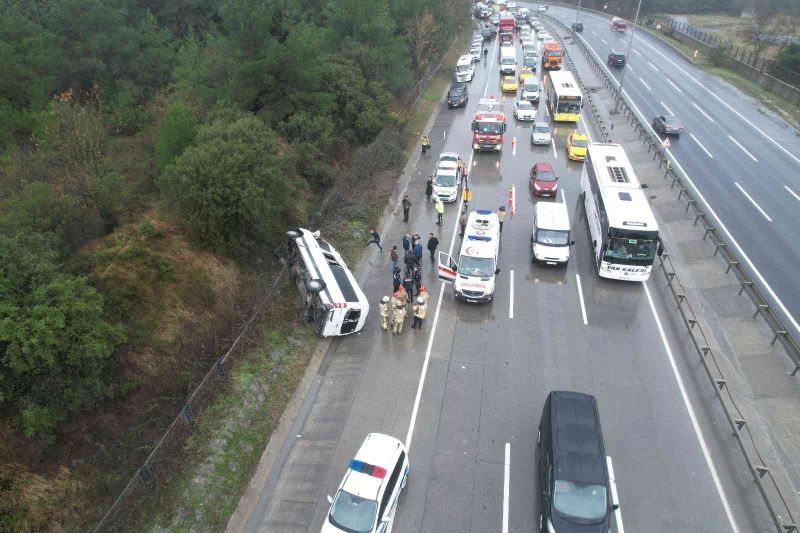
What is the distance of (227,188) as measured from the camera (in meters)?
18.6

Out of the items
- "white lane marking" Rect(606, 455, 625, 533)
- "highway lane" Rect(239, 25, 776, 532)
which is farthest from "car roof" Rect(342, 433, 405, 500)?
"white lane marking" Rect(606, 455, 625, 533)

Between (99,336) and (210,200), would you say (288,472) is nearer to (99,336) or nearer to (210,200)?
(99,336)

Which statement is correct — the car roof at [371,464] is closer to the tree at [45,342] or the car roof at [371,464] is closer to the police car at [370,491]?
the police car at [370,491]

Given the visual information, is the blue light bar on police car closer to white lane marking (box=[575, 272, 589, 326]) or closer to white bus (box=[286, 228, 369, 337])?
white bus (box=[286, 228, 369, 337])

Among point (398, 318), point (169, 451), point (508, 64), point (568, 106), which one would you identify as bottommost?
point (169, 451)

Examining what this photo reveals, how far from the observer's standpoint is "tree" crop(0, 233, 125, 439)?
11.5 meters

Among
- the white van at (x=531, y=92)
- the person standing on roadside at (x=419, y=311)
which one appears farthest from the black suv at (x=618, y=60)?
the person standing on roadside at (x=419, y=311)

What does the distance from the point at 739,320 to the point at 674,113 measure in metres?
29.3

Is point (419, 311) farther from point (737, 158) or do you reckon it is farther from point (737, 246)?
point (737, 158)

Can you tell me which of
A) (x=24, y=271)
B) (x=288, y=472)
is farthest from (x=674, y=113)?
(x=24, y=271)

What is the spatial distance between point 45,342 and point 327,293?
8190mm

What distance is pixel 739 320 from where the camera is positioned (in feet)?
60.0

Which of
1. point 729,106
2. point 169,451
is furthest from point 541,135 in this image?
point 169,451

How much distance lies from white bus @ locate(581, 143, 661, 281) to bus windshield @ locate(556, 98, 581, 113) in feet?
55.6
